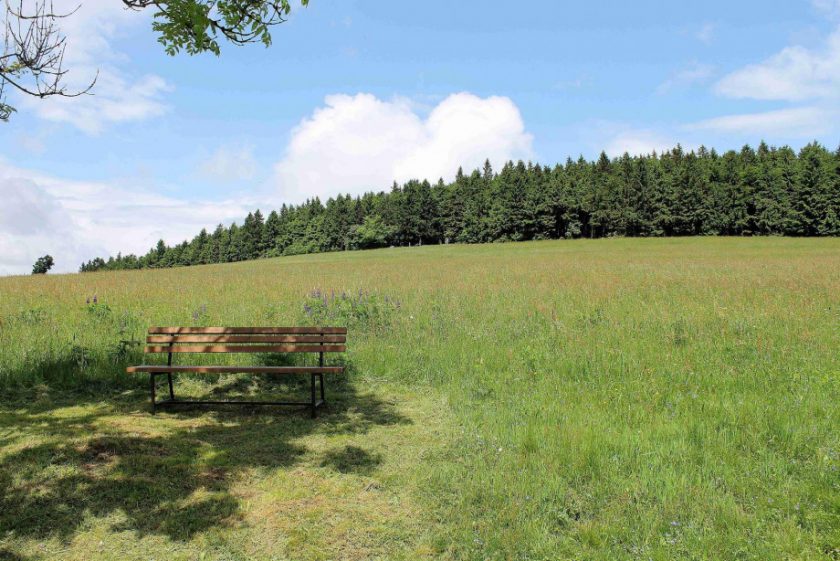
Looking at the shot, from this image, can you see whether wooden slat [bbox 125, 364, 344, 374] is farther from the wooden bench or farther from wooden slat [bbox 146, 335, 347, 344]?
wooden slat [bbox 146, 335, 347, 344]

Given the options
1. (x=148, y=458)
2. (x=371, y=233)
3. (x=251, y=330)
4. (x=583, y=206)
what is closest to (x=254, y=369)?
(x=251, y=330)

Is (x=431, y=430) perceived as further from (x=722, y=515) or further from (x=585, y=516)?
(x=722, y=515)

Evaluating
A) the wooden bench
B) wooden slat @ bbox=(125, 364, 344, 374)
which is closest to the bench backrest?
the wooden bench

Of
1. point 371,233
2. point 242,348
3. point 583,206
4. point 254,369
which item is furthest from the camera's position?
point 371,233

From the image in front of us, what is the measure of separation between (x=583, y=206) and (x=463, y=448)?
73.9 metres

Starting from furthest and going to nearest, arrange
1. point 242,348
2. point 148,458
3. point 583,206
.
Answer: point 583,206 < point 242,348 < point 148,458

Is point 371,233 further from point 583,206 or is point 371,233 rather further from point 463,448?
point 463,448

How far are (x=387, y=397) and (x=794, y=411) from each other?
5069 mm

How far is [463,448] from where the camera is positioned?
17.5 feet

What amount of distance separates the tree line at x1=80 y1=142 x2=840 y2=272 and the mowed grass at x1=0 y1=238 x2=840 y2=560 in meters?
63.7

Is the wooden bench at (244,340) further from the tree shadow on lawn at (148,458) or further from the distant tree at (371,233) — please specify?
the distant tree at (371,233)

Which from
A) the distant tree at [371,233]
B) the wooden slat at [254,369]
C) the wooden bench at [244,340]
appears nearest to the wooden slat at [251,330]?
the wooden bench at [244,340]

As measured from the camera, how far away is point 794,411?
5719mm

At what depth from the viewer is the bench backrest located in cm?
724
